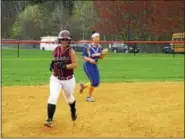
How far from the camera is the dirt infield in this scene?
304 inches

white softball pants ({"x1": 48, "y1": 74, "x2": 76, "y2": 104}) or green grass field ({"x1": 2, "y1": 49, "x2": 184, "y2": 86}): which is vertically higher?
white softball pants ({"x1": 48, "y1": 74, "x2": 76, "y2": 104})

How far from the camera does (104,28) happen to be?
56375mm

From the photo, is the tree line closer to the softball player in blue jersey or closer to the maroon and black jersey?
Answer: the softball player in blue jersey

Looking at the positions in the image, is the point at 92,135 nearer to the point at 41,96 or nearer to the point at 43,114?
the point at 43,114

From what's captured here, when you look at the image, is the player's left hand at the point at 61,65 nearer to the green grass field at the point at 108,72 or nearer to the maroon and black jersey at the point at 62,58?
the maroon and black jersey at the point at 62,58

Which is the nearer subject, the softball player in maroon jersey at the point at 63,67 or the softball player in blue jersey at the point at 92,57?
the softball player in maroon jersey at the point at 63,67

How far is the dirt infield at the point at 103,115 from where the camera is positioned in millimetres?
7727

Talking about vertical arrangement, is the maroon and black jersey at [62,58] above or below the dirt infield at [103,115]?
above

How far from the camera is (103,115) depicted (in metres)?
9.02

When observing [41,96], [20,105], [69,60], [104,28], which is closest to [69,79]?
[69,60]

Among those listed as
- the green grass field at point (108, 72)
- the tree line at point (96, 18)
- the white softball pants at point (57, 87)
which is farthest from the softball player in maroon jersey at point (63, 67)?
the tree line at point (96, 18)

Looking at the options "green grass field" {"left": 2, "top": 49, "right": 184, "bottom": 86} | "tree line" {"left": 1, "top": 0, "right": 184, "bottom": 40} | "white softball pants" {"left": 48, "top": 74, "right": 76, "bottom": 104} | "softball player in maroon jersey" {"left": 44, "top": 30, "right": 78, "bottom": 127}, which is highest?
"tree line" {"left": 1, "top": 0, "right": 184, "bottom": 40}

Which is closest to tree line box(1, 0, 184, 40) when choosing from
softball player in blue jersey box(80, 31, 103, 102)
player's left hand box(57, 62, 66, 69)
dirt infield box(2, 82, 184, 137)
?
dirt infield box(2, 82, 184, 137)

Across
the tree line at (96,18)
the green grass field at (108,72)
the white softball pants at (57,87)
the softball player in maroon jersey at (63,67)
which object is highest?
the tree line at (96,18)
